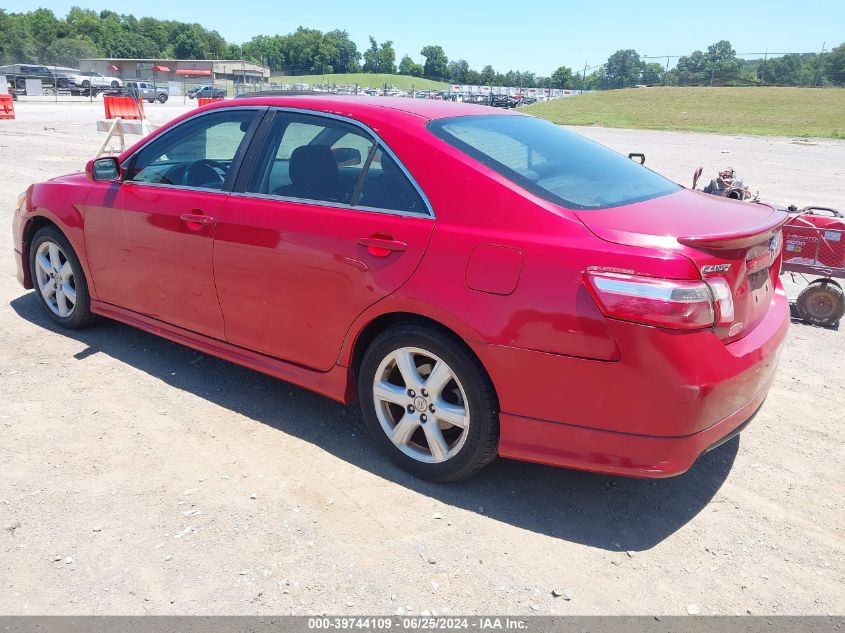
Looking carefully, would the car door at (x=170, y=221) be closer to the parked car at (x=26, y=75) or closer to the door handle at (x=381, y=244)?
the door handle at (x=381, y=244)

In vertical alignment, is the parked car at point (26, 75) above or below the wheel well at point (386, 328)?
above

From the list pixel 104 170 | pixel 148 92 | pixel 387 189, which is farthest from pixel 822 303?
pixel 148 92

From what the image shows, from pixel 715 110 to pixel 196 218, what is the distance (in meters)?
46.9

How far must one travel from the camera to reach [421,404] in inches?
130

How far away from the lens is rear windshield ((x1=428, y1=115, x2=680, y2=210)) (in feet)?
10.4

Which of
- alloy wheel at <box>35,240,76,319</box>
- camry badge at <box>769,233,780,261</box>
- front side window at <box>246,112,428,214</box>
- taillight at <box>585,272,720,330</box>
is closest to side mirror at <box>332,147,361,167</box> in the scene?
front side window at <box>246,112,428,214</box>

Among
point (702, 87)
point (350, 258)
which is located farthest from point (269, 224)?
point (702, 87)

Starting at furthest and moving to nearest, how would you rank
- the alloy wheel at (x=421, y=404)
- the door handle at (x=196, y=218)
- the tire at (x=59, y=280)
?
1. the tire at (x=59, y=280)
2. the door handle at (x=196, y=218)
3. the alloy wheel at (x=421, y=404)

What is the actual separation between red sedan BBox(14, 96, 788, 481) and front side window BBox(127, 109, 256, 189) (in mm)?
12

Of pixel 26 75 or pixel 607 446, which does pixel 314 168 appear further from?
pixel 26 75

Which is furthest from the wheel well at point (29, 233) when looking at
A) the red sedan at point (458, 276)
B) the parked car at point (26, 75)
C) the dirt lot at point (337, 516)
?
the parked car at point (26, 75)

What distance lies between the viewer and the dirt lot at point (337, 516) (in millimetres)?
2676

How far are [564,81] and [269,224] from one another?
131223mm

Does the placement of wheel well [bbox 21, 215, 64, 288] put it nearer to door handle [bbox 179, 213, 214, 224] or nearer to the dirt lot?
the dirt lot
